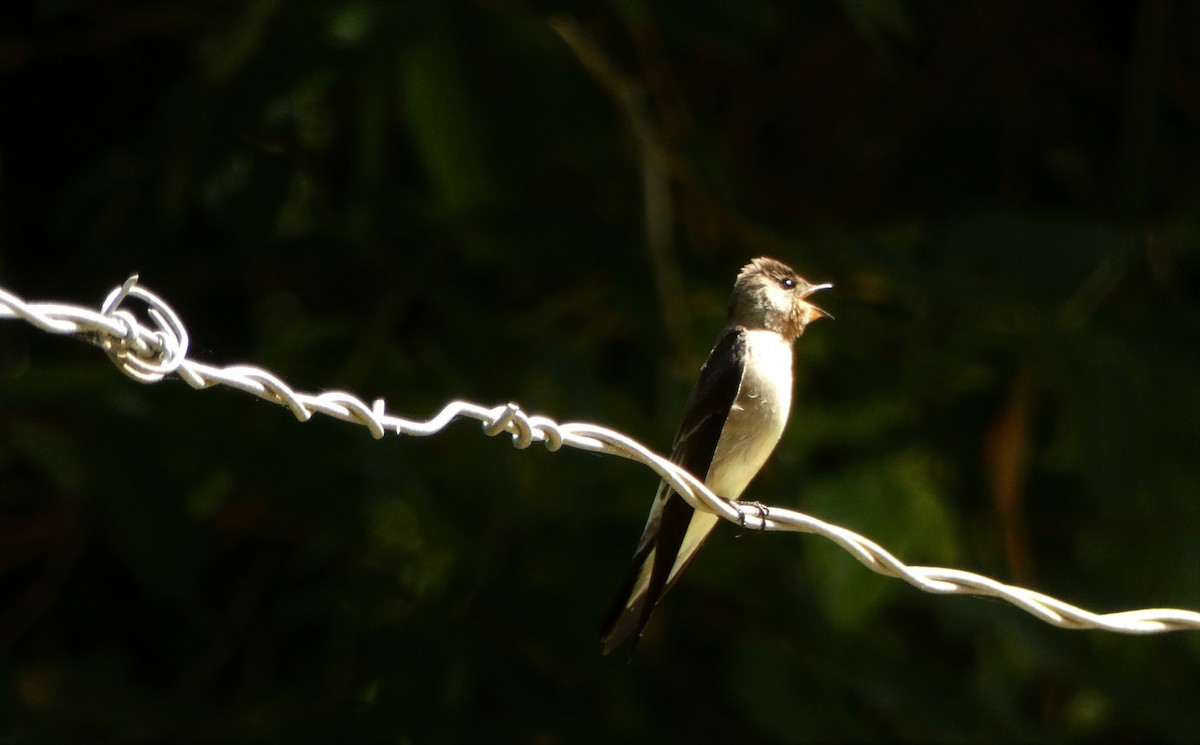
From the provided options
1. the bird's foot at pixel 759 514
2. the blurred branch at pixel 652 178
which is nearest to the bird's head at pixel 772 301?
the bird's foot at pixel 759 514

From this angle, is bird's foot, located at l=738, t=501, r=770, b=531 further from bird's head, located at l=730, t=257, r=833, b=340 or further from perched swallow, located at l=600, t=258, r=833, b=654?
bird's head, located at l=730, t=257, r=833, b=340

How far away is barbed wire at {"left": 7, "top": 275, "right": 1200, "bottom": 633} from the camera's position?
193 cm

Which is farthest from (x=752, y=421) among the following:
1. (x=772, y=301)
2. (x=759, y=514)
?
(x=759, y=514)

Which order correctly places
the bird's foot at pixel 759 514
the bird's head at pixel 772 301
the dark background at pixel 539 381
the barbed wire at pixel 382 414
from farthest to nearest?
the dark background at pixel 539 381 → the bird's head at pixel 772 301 → the bird's foot at pixel 759 514 → the barbed wire at pixel 382 414

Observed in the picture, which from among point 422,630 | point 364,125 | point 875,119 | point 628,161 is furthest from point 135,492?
point 875,119

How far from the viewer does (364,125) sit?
603cm

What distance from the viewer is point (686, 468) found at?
12.9 ft

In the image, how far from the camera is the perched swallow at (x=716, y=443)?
3.64 m

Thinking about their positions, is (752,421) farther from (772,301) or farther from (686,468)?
(772,301)

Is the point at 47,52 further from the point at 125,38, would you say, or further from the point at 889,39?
the point at 889,39

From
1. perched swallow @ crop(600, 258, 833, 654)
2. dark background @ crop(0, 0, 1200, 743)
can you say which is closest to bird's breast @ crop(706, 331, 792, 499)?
perched swallow @ crop(600, 258, 833, 654)

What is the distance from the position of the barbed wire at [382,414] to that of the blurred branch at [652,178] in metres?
2.76

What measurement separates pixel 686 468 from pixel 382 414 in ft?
5.91

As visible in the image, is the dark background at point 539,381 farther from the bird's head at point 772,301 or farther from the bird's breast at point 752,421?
the bird's breast at point 752,421
